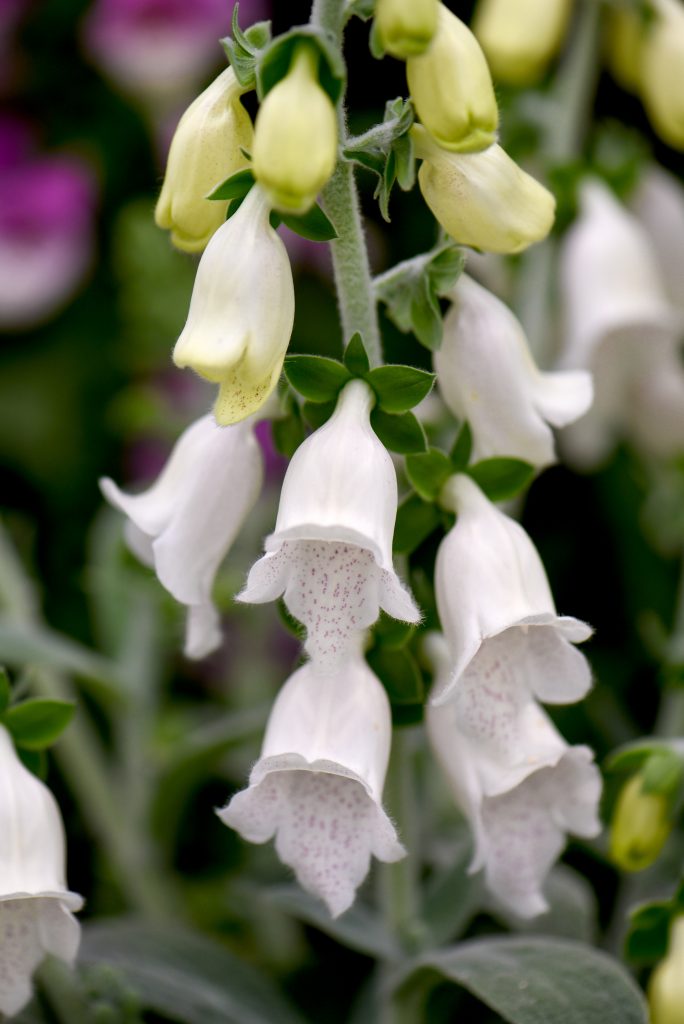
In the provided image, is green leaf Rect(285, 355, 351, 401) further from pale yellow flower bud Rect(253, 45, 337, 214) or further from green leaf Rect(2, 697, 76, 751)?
green leaf Rect(2, 697, 76, 751)

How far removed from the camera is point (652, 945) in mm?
826

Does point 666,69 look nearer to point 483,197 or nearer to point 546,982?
point 483,197

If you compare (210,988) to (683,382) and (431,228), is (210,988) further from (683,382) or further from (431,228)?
(431,228)

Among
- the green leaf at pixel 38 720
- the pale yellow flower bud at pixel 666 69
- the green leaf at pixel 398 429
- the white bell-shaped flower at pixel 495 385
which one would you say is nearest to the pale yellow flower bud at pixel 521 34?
the pale yellow flower bud at pixel 666 69

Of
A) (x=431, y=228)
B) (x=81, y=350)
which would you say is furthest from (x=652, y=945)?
(x=81, y=350)

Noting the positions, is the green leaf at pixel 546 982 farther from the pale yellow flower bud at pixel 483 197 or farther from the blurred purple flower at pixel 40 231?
the blurred purple flower at pixel 40 231

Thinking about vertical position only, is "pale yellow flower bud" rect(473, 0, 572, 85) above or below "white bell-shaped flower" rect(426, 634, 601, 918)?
above

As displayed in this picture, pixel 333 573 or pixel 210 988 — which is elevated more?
pixel 333 573

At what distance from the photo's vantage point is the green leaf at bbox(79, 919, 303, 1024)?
33.6 inches

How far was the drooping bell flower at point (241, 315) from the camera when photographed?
62cm

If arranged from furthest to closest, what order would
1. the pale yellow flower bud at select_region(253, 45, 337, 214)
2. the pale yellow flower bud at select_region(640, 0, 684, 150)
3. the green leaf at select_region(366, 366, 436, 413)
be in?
the pale yellow flower bud at select_region(640, 0, 684, 150) → the green leaf at select_region(366, 366, 436, 413) → the pale yellow flower bud at select_region(253, 45, 337, 214)

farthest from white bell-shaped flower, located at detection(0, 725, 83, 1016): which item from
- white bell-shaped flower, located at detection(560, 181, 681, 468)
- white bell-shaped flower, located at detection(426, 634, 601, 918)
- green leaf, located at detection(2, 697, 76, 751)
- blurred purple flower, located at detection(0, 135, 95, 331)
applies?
blurred purple flower, located at detection(0, 135, 95, 331)

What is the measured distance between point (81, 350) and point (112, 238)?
15 cm

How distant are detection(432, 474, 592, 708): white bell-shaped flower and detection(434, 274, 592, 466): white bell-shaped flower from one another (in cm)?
4
